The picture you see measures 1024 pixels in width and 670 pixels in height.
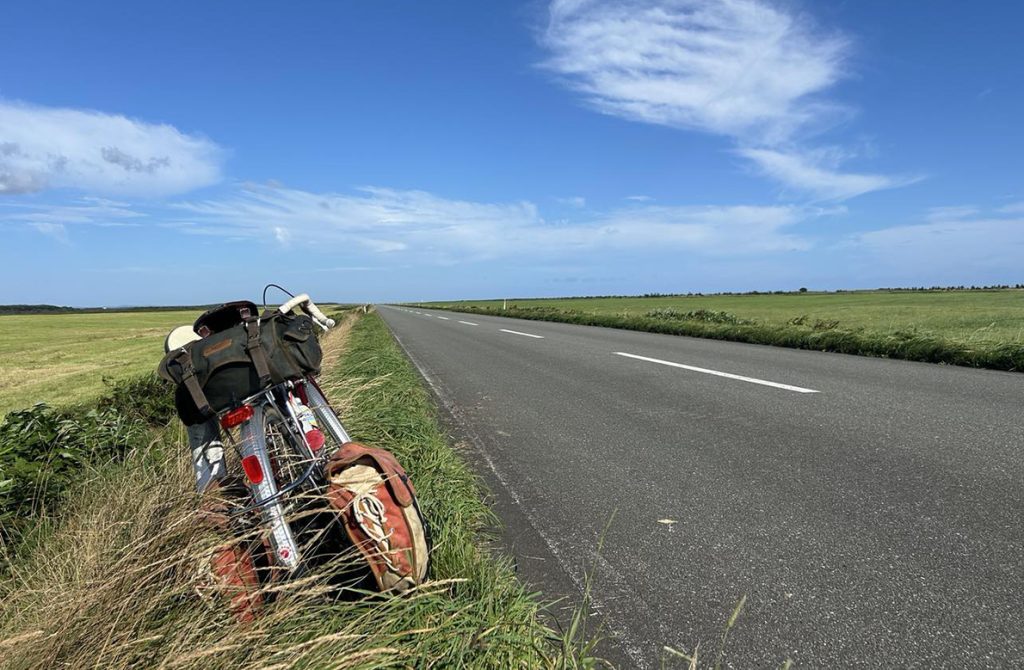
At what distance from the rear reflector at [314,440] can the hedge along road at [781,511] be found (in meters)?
1.07

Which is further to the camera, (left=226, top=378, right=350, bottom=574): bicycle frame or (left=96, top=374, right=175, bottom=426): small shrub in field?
(left=96, top=374, right=175, bottom=426): small shrub in field

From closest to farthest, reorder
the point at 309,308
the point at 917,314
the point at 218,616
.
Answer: the point at 218,616 → the point at 309,308 → the point at 917,314

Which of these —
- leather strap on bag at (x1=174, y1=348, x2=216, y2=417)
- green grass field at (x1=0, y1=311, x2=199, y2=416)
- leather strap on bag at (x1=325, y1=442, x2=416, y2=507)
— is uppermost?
leather strap on bag at (x1=174, y1=348, x2=216, y2=417)

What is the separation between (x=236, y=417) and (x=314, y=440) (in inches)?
14.7

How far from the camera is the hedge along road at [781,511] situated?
1.96m

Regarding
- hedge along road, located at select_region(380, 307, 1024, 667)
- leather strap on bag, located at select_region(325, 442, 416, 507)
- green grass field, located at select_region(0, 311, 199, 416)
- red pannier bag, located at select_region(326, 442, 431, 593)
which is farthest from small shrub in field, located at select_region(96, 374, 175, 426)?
red pannier bag, located at select_region(326, 442, 431, 593)

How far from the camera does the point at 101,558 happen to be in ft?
7.22

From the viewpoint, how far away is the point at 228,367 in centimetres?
206

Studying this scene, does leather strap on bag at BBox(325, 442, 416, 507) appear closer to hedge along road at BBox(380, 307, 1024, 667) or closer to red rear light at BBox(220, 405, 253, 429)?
red rear light at BBox(220, 405, 253, 429)

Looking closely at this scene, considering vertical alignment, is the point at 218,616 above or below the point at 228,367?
below

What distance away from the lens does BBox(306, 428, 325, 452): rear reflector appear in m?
2.37

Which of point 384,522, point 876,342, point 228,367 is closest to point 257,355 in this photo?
point 228,367

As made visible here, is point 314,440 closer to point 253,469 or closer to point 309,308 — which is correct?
point 253,469

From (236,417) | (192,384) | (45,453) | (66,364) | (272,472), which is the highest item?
(192,384)
